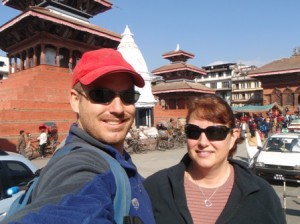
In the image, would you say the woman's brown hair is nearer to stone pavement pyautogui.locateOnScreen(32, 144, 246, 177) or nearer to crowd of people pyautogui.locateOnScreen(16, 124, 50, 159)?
stone pavement pyautogui.locateOnScreen(32, 144, 246, 177)

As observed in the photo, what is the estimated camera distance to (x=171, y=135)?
19.4 metres

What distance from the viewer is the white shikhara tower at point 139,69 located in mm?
22438

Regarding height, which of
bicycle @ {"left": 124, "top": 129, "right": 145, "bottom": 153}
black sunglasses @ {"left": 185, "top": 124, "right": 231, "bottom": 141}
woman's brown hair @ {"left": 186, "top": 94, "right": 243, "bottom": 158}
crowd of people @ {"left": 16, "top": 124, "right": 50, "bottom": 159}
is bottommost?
bicycle @ {"left": 124, "top": 129, "right": 145, "bottom": 153}

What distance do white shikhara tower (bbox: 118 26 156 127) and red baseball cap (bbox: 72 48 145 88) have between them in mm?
20524

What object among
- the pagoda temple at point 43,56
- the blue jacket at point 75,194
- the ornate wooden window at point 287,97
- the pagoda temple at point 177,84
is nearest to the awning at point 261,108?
the ornate wooden window at point 287,97

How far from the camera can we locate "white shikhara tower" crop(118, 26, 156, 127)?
22438 millimetres

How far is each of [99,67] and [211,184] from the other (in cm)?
125

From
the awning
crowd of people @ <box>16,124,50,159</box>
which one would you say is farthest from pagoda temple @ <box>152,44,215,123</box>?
crowd of people @ <box>16,124,50,159</box>

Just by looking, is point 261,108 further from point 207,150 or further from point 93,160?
point 93,160

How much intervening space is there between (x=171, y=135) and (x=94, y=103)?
17960 millimetres

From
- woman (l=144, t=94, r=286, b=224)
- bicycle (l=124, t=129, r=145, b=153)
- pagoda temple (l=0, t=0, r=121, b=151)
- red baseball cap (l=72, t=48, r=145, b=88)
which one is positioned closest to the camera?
red baseball cap (l=72, t=48, r=145, b=88)

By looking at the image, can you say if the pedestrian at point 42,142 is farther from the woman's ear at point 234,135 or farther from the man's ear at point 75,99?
the man's ear at point 75,99

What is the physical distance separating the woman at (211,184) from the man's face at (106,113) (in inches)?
28.6

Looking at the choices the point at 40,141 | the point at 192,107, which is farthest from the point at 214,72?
the point at 192,107
